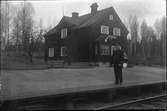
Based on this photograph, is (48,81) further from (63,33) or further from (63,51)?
(63,33)

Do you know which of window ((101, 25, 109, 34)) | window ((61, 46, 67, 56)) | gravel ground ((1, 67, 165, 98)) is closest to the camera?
window ((61, 46, 67, 56))

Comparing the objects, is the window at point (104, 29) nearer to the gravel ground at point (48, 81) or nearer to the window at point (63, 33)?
the gravel ground at point (48, 81)

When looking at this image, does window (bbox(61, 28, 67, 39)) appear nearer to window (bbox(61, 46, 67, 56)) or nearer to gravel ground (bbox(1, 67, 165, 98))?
window (bbox(61, 46, 67, 56))

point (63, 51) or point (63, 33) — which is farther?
point (63, 33)

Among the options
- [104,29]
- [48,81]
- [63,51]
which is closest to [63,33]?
[63,51]

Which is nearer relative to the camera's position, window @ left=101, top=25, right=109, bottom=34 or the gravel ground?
the gravel ground

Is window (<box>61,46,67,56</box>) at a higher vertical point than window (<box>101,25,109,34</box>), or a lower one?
lower

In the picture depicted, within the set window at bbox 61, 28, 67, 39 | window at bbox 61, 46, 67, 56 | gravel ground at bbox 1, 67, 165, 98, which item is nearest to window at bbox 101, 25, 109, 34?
gravel ground at bbox 1, 67, 165, 98

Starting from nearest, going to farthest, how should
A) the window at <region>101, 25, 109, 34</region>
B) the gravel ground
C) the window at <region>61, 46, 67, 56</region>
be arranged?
the window at <region>61, 46, 67, 56</region>, the gravel ground, the window at <region>101, 25, 109, 34</region>

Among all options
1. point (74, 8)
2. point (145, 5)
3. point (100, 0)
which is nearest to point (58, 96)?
point (74, 8)

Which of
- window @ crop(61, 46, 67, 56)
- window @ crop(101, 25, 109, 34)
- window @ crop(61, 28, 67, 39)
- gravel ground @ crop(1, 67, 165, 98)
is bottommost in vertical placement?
gravel ground @ crop(1, 67, 165, 98)

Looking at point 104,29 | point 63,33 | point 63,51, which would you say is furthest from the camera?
point 104,29

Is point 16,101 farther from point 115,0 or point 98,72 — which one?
point 98,72

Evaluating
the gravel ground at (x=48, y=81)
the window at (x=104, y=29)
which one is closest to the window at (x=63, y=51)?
the gravel ground at (x=48, y=81)
